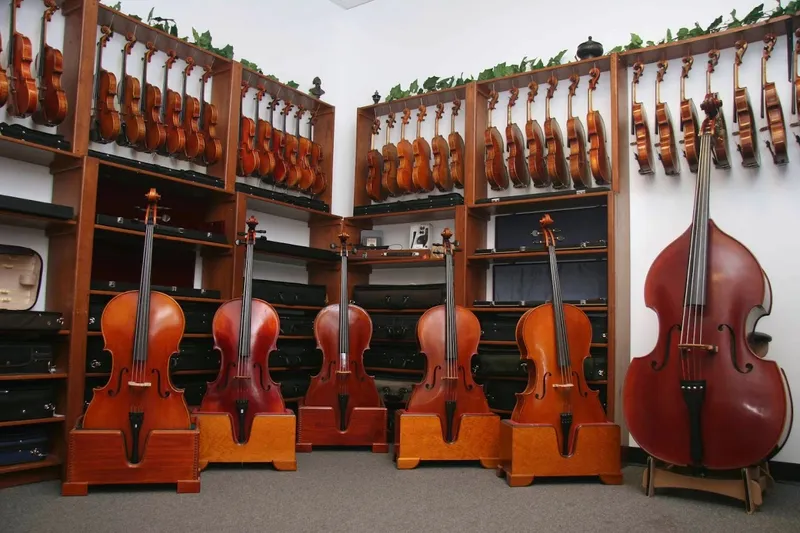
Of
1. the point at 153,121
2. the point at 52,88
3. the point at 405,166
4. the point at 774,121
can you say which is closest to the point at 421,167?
the point at 405,166

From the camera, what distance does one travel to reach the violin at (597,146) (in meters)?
4.29

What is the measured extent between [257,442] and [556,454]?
5.46 ft

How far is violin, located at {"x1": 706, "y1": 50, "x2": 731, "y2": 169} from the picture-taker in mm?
3867

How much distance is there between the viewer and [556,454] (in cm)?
343

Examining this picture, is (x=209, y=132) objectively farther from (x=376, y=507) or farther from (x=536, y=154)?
(x=376, y=507)

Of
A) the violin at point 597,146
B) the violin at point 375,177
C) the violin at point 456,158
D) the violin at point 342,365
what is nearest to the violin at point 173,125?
the violin at point 342,365

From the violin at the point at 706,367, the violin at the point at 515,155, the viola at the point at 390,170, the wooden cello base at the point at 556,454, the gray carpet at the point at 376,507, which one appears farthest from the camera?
the viola at the point at 390,170

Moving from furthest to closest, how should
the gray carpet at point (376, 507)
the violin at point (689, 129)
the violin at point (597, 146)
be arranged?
the violin at point (597, 146), the violin at point (689, 129), the gray carpet at point (376, 507)

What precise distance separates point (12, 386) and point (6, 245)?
83 centimetres

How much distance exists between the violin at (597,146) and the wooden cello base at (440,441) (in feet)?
6.02

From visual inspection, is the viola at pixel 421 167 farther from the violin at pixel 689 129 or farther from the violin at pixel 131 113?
the violin at pixel 131 113

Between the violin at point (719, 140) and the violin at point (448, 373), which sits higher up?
the violin at point (719, 140)

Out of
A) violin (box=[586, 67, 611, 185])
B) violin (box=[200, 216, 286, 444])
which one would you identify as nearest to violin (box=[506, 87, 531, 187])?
violin (box=[586, 67, 611, 185])

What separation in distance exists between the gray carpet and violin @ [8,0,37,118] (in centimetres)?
208
